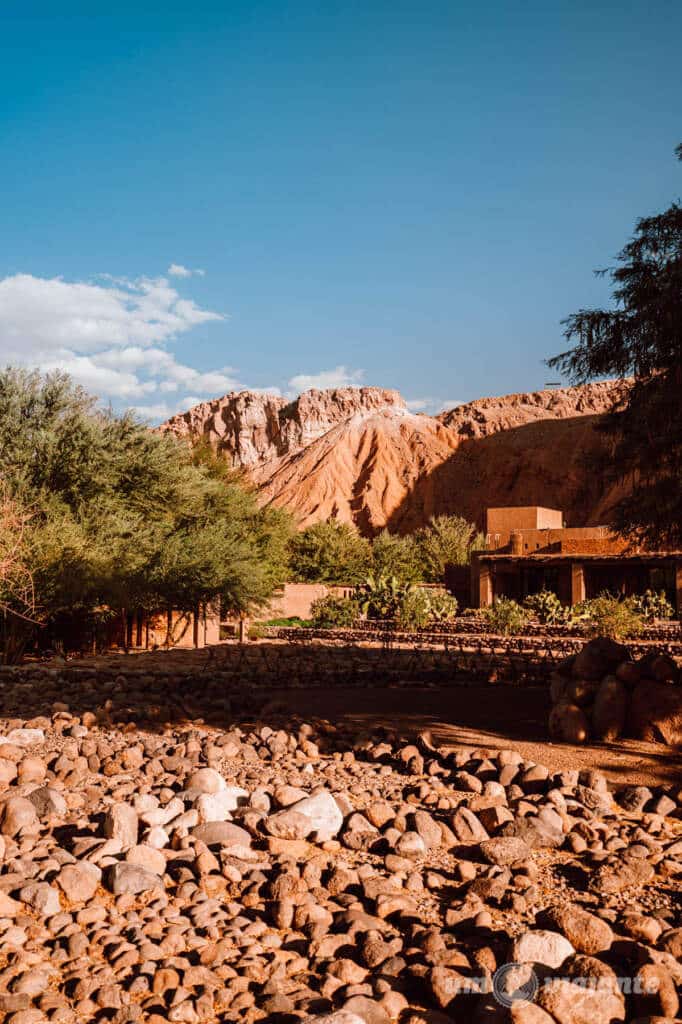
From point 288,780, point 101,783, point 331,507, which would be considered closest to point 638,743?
point 288,780

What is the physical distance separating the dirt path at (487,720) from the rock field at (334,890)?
0.57 metres

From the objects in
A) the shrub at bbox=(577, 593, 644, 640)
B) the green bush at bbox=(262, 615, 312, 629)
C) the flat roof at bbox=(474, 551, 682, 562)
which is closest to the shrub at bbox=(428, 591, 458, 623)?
the green bush at bbox=(262, 615, 312, 629)

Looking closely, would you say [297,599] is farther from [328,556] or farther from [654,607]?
[654,607]

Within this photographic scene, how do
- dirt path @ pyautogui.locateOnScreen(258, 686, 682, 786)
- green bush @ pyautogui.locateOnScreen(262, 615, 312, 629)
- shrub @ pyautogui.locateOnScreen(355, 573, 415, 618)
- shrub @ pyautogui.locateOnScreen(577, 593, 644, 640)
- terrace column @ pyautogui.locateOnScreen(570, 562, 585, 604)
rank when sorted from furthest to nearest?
terrace column @ pyautogui.locateOnScreen(570, 562, 585, 604)
green bush @ pyautogui.locateOnScreen(262, 615, 312, 629)
shrub @ pyautogui.locateOnScreen(355, 573, 415, 618)
shrub @ pyautogui.locateOnScreen(577, 593, 644, 640)
dirt path @ pyautogui.locateOnScreen(258, 686, 682, 786)

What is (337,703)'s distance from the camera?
413 inches

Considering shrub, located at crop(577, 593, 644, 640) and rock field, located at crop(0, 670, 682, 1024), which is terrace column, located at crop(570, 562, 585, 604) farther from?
rock field, located at crop(0, 670, 682, 1024)

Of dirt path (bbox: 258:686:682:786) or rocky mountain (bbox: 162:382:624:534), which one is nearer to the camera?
dirt path (bbox: 258:686:682:786)

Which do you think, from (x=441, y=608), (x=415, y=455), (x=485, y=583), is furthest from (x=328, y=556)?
(x=415, y=455)

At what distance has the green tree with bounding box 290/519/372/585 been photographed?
40.2 meters

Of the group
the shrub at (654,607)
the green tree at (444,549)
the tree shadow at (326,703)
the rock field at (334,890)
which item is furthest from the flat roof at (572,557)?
the rock field at (334,890)

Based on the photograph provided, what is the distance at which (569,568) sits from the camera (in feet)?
108

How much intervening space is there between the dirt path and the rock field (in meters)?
0.57

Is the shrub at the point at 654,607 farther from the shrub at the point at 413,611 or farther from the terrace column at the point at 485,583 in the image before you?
the terrace column at the point at 485,583

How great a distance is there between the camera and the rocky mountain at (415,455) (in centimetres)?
7181
